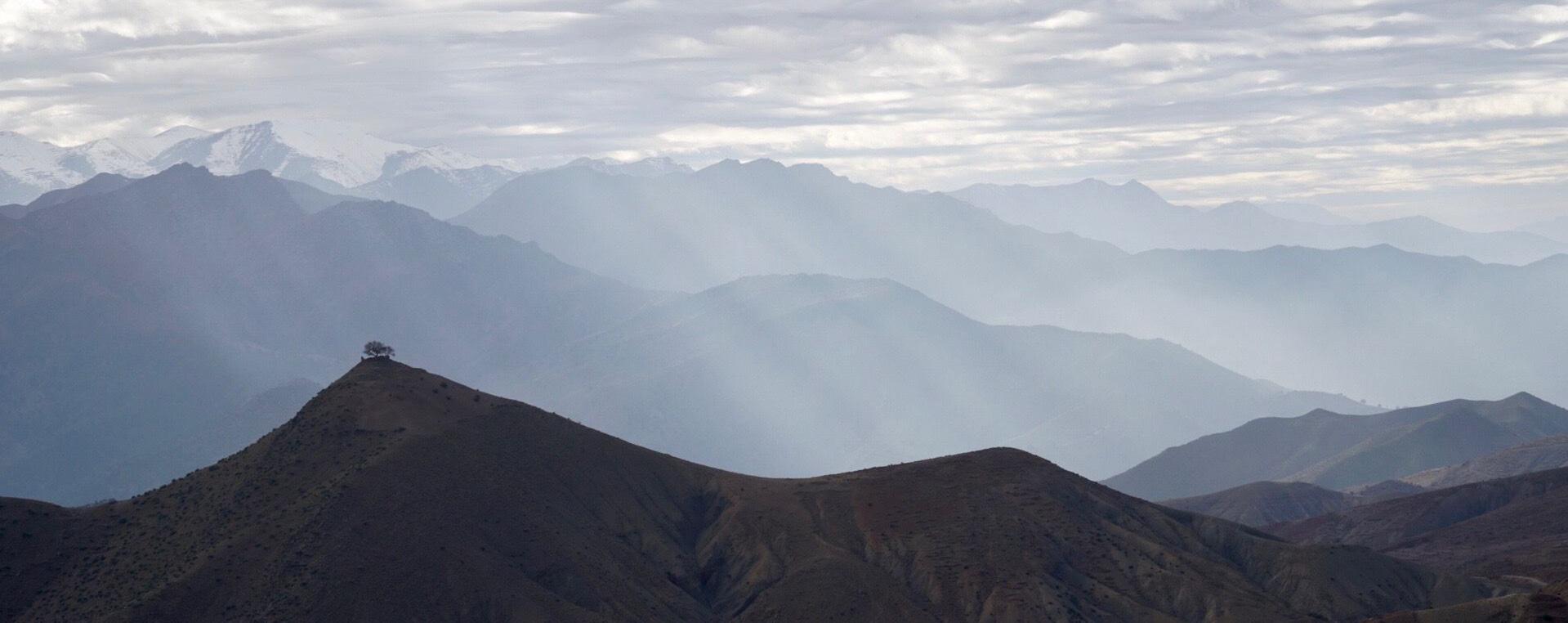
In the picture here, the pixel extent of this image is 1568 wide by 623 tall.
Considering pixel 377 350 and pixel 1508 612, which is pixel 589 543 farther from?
pixel 1508 612

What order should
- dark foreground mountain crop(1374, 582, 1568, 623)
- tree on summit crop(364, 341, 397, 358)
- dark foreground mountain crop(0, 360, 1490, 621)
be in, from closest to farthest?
dark foreground mountain crop(1374, 582, 1568, 623) → dark foreground mountain crop(0, 360, 1490, 621) → tree on summit crop(364, 341, 397, 358)

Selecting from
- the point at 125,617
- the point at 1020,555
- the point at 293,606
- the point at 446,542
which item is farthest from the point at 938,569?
the point at 125,617

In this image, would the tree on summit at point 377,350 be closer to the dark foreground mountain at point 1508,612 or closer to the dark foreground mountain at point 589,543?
the dark foreground mountain at point 589,543

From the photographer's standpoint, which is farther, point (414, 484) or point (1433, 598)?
point (1433, 598)

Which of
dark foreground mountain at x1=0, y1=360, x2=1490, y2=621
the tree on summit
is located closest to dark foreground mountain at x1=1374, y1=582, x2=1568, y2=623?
dark foreground mountain at x1=0, y1=360, x2=1490, y2=621

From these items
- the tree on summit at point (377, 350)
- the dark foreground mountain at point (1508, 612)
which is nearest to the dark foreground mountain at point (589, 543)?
the tree on summit at point (377, 350)

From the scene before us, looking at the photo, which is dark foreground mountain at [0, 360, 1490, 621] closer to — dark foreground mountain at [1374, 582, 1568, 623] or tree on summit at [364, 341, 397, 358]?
tree on summit at [364, 341, 397, 358]

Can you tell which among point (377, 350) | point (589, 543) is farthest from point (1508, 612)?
point (377, 350)

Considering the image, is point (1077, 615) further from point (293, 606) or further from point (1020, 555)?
point (293, 606)
